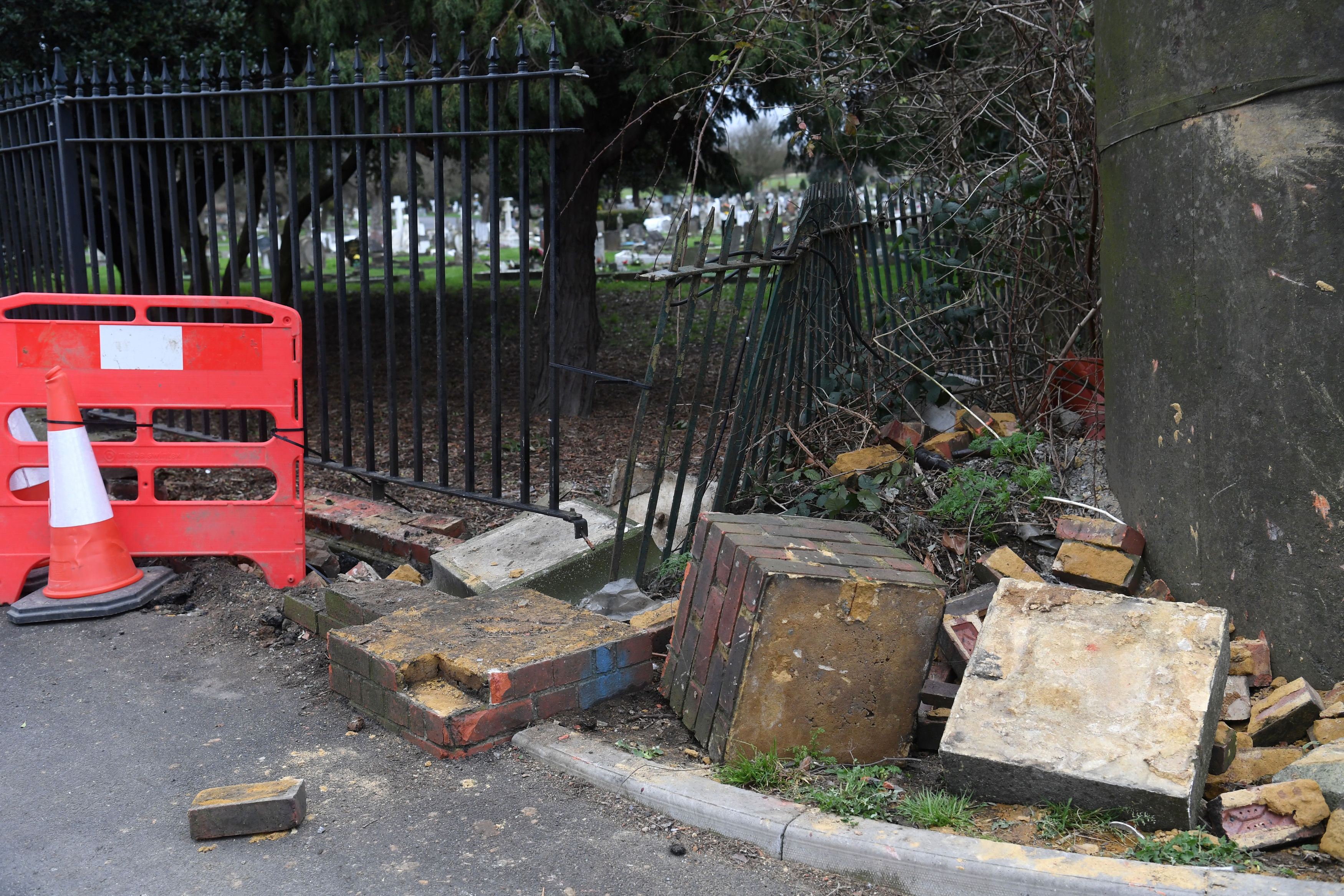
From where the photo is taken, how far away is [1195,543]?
3.83 m

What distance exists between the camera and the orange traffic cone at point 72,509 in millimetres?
4840

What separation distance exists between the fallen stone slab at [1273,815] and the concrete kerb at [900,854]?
0.22 meters

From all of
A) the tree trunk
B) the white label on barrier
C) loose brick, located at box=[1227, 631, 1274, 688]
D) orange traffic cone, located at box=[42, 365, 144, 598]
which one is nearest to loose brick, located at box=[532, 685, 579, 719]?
loose brick, located at box=[1227, 631, 1274, 688]

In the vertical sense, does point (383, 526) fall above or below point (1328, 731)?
below

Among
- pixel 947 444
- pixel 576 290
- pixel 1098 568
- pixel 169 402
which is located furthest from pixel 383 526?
pixel 576 290

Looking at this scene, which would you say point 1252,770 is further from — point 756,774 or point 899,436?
point 899,436

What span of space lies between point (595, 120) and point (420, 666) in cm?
707

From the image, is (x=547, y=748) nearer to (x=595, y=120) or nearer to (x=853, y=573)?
(x=853, y=573)

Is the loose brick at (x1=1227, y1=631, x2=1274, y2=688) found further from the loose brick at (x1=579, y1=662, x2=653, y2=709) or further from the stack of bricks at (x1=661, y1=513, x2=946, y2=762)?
the loose brick at (x1=579, y1=662, x2=653, y2=709)

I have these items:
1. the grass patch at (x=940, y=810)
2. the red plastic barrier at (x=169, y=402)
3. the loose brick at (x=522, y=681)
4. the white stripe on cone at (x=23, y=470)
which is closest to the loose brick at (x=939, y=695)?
the grass patch at (x=940, y=810)

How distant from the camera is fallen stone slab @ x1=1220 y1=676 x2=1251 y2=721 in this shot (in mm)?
3369

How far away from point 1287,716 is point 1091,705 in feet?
2.27

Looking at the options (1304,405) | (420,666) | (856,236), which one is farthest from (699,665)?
(856,236)

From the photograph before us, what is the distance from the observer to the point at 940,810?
289cm
